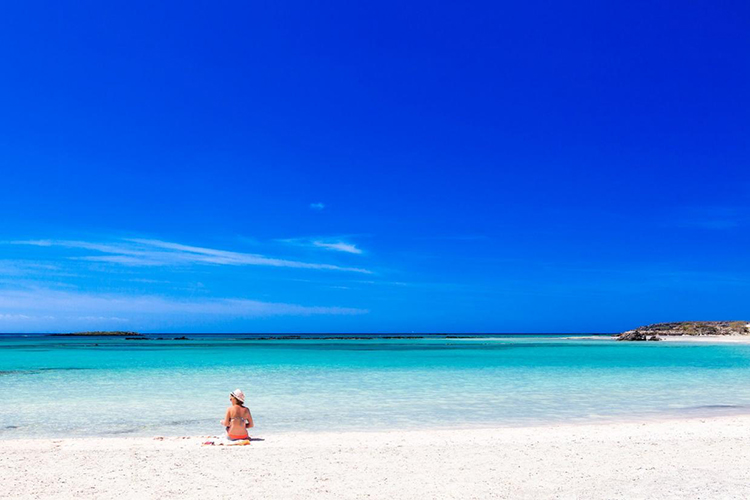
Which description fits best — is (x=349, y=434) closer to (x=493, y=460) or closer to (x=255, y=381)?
(x=493, y=460)

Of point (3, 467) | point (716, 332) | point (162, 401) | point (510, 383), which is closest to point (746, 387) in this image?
point (510, 383)

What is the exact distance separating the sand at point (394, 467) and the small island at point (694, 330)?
82.0 meters

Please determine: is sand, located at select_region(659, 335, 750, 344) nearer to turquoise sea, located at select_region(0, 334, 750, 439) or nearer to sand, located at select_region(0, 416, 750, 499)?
turquoise sea, located at select_region(0, 334, 750, 439)

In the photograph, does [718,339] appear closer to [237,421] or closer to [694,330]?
[694,330]

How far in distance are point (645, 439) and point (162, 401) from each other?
42.4 ft

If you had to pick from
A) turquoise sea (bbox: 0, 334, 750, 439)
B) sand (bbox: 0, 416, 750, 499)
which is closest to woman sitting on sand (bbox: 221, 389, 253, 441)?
sand (bbox: 0, 416, 750, 499)

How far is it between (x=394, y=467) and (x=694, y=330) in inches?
3973

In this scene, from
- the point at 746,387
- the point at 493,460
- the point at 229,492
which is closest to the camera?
the point at 229,492

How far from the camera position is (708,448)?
9398 millimetres

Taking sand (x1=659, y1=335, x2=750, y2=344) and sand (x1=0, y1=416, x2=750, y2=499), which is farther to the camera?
sand (x1=659, y1=335, x2=750, y2=344)

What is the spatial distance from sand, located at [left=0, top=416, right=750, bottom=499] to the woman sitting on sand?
0.48 m

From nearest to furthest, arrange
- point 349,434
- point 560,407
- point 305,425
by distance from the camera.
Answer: point 349,434 → point 305,425 → point 560,407

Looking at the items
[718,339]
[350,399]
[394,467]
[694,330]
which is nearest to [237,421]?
[394,467]

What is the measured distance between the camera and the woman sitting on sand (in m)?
10.2
